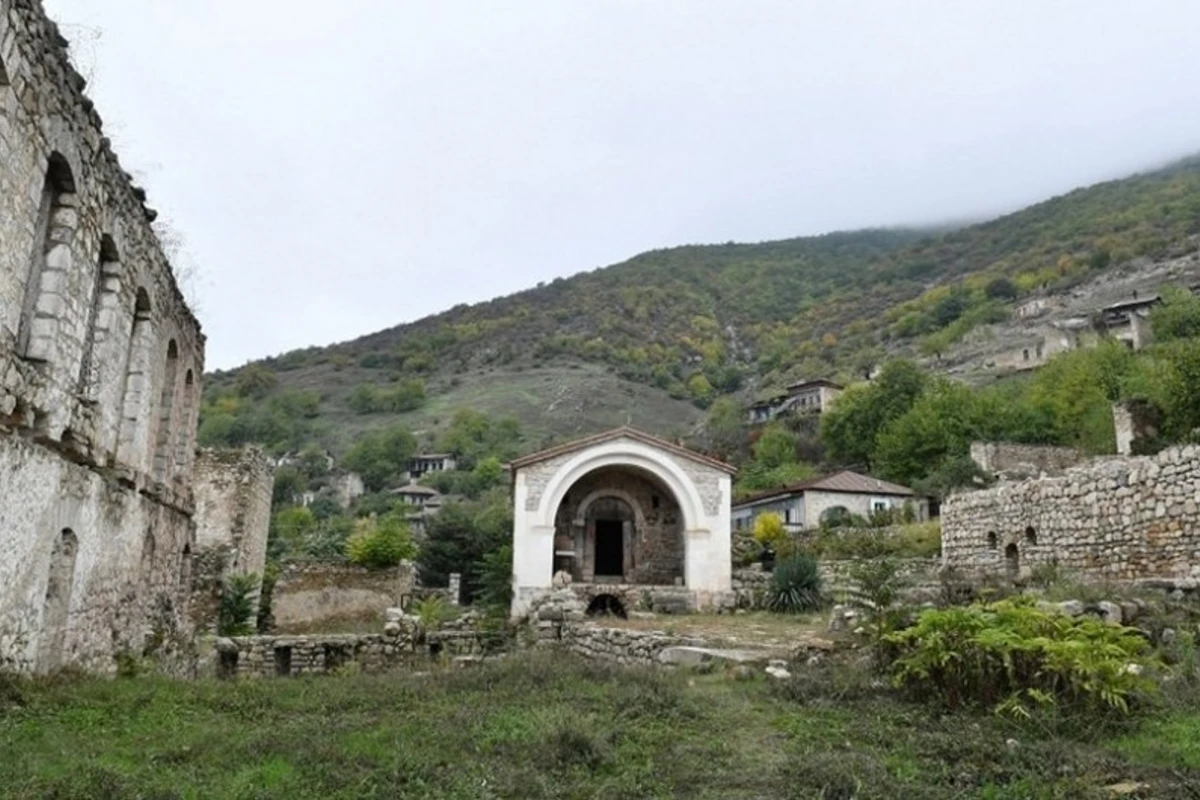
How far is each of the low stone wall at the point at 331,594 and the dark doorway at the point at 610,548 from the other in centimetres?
568

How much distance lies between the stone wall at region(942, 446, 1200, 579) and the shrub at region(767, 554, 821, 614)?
301 centimetres

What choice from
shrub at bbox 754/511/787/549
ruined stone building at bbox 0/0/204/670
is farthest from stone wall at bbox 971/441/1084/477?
ruined stone building at bbox 0/0/204/670

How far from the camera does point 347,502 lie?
7362cm

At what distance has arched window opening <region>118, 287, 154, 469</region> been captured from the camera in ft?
35.2

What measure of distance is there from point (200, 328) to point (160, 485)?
11.7 ft

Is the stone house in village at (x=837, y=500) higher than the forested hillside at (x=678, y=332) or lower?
lower

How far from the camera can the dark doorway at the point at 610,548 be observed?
26438 millimetres

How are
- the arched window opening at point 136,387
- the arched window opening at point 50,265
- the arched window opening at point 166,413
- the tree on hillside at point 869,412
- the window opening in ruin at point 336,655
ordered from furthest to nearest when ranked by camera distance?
1. the tree on hillside at point 869,412
2. the window opening in ruin at point 336,655
3. the arched window opening at point 166,413
4. the arched window opening at point 136,387
5. the arched window opening at point 50,265

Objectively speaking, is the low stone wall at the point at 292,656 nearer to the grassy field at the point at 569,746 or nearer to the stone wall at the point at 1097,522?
the grassy field at the point at 569,746

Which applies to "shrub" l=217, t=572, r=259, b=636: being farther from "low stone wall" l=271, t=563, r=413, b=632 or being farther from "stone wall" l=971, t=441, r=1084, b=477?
"stone wall" l=971, t=441, r=1084, b=477

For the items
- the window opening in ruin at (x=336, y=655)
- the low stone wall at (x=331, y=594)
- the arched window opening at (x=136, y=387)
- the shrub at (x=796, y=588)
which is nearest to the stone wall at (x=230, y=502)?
the low stone wall at (x=331, y=594)

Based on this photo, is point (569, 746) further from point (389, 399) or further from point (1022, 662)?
point (389, 399)

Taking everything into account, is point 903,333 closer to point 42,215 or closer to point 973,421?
point 973,421

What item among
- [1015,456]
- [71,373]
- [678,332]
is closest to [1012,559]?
[71,373]
